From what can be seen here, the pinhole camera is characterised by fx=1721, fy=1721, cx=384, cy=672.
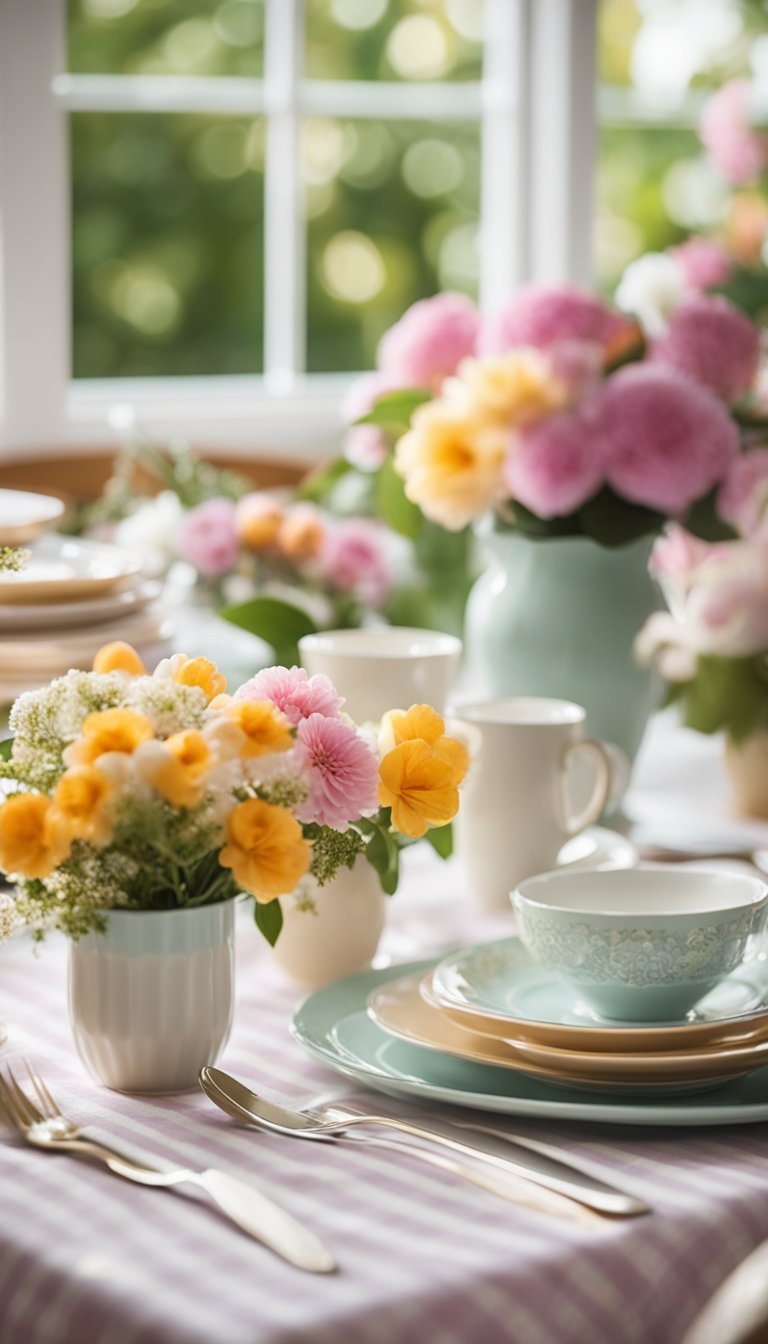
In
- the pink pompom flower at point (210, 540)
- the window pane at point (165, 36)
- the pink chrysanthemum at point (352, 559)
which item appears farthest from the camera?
the window pane at point (165, 36)

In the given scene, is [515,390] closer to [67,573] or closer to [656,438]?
[656,438]

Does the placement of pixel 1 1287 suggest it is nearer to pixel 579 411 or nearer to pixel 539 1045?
pixel 539 1045

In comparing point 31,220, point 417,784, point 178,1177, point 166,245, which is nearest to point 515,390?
point 417,784

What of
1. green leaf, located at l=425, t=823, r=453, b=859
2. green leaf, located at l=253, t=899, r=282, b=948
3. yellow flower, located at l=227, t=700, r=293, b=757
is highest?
yellow flower, located at l=227, t=700, r=293, b=757

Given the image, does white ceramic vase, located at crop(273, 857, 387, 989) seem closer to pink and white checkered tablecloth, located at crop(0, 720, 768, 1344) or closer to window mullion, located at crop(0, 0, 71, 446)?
pink and white checkered tablecloth, located at crop(0, 720, 768, 1344)

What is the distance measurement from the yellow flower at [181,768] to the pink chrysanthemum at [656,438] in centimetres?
64

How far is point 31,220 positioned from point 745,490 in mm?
1296

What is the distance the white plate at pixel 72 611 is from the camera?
1.20 metres

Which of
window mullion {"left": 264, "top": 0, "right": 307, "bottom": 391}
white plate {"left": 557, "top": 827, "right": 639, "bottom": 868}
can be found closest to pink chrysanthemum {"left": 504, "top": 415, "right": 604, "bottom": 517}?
white plate {"left": 557, "top": 827, "right": 639, "bottom": 868}

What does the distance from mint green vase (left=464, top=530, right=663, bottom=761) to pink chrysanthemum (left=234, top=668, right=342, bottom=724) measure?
537 mm

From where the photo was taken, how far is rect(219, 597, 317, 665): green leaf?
4.32 feet

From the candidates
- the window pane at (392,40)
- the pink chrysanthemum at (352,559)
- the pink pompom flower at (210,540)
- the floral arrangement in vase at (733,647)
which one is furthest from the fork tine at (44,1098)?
the window pane at (392,40)

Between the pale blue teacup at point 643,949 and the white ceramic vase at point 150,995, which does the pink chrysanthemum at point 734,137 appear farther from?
the white ceramic vase at point 150,995

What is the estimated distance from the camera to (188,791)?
0.69 metres
